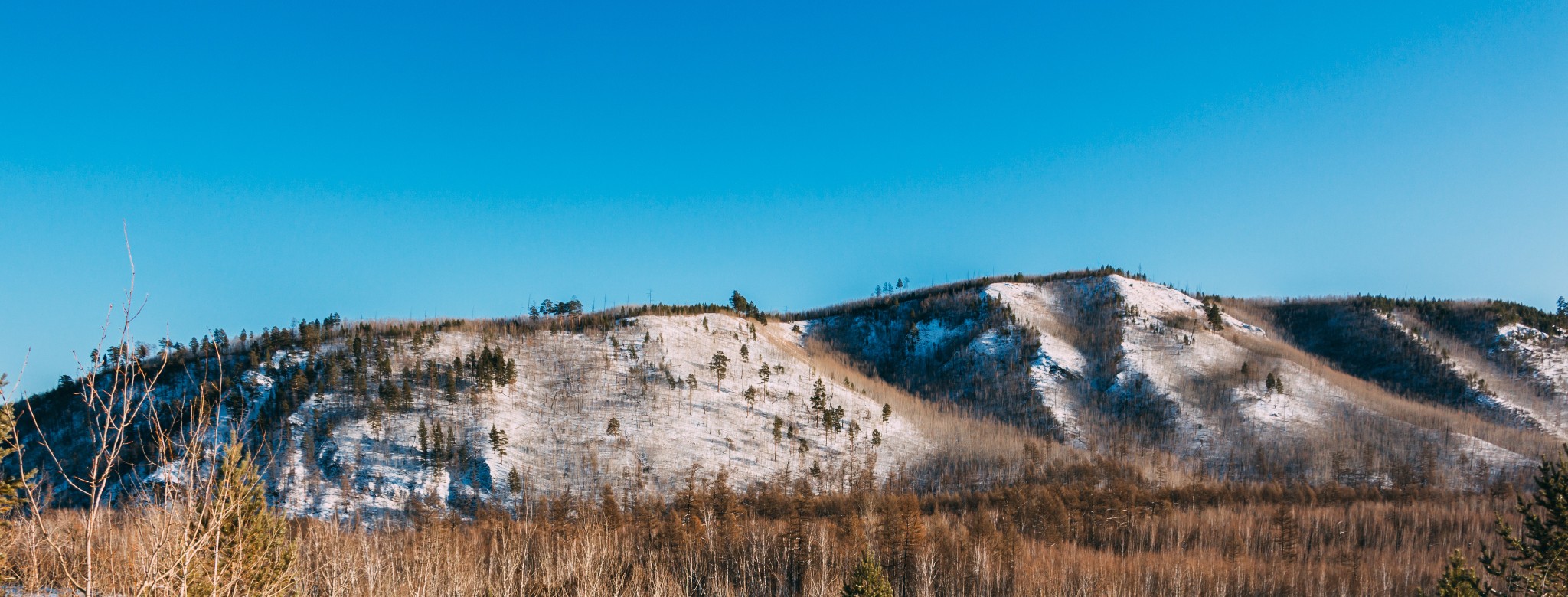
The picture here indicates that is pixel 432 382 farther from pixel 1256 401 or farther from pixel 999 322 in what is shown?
pixel 1256 401

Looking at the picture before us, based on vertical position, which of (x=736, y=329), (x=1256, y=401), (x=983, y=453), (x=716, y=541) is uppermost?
(x=736, y=329)

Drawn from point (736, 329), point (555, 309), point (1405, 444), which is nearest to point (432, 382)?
point (555, 309)

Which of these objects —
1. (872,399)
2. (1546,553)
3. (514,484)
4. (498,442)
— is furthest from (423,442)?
(1546,553)

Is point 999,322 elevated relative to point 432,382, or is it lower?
elevated

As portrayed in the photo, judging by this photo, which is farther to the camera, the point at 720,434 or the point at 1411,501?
the point at 720,434

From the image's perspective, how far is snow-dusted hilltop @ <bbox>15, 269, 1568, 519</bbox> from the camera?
56.4 m

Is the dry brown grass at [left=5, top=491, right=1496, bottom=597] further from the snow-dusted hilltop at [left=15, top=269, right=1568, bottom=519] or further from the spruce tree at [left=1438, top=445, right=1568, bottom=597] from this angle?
the spruce tree at [left=1438, top=445, right=1568, bottom=597]

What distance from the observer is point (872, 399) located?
76812 millimetres

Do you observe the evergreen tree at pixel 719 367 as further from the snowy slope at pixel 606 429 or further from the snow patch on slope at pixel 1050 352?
the snow patch on slope at pixel 1050 352

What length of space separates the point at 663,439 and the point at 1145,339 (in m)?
58.0

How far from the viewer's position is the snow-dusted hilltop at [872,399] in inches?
2219

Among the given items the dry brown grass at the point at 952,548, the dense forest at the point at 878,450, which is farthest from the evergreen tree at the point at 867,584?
the dry brown grass at the point at 952,548

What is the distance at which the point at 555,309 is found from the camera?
82.7 m

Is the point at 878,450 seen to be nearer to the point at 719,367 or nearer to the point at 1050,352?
the point at 719,367
